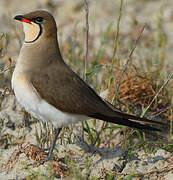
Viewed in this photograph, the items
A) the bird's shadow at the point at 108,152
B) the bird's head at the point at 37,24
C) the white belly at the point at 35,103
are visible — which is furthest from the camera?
the bird's shadow at the point at 108,152

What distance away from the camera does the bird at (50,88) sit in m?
3.02

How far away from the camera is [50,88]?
9.99 feet

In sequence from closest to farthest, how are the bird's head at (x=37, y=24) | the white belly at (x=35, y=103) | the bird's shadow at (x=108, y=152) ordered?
1. the white belly at (x=35, y=103)
2. the bird's head at (x=37, y=24)
3. the bird's shadow at (x=108, y=152)

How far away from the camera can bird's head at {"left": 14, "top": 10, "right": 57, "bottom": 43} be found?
3.17 meters

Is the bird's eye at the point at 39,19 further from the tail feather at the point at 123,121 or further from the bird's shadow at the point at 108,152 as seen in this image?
the bird's shadow at the point at 108,152

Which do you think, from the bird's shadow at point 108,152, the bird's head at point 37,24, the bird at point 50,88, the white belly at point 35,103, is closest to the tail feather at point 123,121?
the bird at point 50,88

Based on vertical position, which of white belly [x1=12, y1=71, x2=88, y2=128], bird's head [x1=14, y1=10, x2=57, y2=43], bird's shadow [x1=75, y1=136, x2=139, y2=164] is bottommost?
bird's shadow [x1=75, y1=136, x2=139, y2=164]

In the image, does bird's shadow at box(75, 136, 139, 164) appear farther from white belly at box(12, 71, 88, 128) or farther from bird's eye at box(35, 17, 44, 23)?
bird's eye at box(35, 17, 44, 23)

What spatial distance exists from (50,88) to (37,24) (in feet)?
1.69

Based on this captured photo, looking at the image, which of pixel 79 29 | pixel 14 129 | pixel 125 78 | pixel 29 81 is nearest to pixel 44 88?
pixel 29 81

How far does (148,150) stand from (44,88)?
3.62ft

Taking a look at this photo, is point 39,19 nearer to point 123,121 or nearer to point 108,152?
point 123,121

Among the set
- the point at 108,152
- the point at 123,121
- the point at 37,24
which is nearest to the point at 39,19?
the point at 37,24

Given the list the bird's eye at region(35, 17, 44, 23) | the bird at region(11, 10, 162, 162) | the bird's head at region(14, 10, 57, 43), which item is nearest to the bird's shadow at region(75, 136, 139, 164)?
the bird at region(11, 10, 162, 162)
